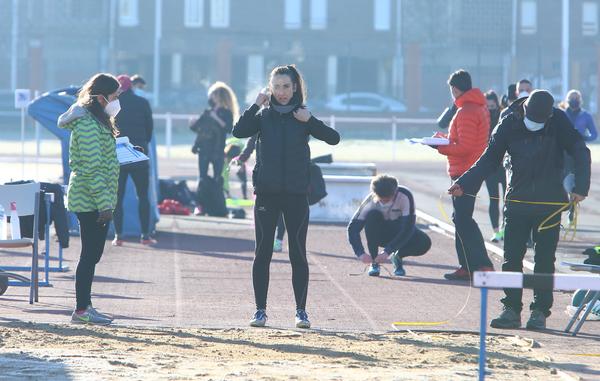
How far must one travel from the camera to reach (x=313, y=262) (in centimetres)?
1348

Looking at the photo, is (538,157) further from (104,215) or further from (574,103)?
(574,103)

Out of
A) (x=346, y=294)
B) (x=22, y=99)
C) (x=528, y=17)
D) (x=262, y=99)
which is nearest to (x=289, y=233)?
(x=262, y=99)

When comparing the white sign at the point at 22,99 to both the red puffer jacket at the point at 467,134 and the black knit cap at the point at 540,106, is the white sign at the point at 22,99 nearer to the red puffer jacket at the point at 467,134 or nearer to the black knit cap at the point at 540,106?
the red puffer jacket at the point at 467,134

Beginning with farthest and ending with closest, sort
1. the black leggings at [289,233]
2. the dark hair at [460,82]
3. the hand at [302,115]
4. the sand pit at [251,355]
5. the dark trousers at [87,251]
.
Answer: the dark hair at [460,82] → the dark trousers at [87,251] → the black leggings at [289,233] → the hand at [302,115] → the sand pit at [251,355]

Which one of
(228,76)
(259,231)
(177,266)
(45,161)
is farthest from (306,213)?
(228,76)

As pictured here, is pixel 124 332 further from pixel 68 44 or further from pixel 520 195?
pixel 68 44

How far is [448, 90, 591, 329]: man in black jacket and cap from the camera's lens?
936 cm

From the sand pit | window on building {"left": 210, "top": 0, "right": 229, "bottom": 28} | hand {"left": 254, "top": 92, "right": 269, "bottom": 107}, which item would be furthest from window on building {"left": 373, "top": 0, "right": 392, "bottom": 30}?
the sand pit

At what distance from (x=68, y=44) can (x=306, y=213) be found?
5299cm

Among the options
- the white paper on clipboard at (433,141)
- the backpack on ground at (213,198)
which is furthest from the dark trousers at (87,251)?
the backpack on ground at (213,198)

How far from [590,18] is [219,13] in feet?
56.6

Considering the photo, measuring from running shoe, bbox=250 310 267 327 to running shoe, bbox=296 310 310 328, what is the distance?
0.74 ft

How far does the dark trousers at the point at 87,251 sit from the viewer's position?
918 centimetres

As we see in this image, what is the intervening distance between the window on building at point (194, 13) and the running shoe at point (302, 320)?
5554cm
